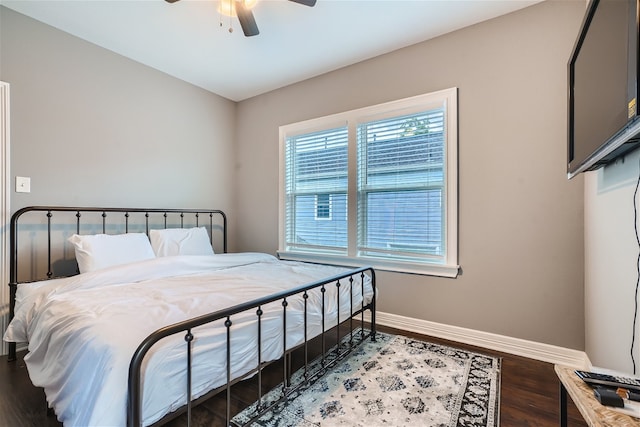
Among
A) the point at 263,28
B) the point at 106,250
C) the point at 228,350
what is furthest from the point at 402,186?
the point at 106,250

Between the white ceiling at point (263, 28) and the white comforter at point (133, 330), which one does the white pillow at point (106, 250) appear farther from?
the white ceiling at point (263, 28)

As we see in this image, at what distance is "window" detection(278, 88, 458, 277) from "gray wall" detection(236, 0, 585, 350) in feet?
0.41

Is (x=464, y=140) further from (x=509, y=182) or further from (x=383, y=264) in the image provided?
(x=383, y=264)

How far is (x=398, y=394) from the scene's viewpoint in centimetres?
174

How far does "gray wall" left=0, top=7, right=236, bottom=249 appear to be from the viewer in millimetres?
2367

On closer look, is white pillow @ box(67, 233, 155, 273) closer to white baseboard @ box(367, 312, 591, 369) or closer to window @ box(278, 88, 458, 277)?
window @ box(278, 88, 458, 277)

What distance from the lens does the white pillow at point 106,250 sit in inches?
87.6

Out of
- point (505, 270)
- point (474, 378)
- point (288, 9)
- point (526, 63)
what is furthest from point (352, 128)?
point (474, 378)

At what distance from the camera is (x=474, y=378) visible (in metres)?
1.91

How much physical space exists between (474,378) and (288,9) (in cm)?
296

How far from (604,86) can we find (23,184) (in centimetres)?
375

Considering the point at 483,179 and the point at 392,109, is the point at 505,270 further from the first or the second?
the point at 392,109

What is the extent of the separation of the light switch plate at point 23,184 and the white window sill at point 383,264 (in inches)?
93.5

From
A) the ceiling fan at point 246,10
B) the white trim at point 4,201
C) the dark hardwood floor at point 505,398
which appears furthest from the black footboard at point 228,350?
the white trim at point 4,201
